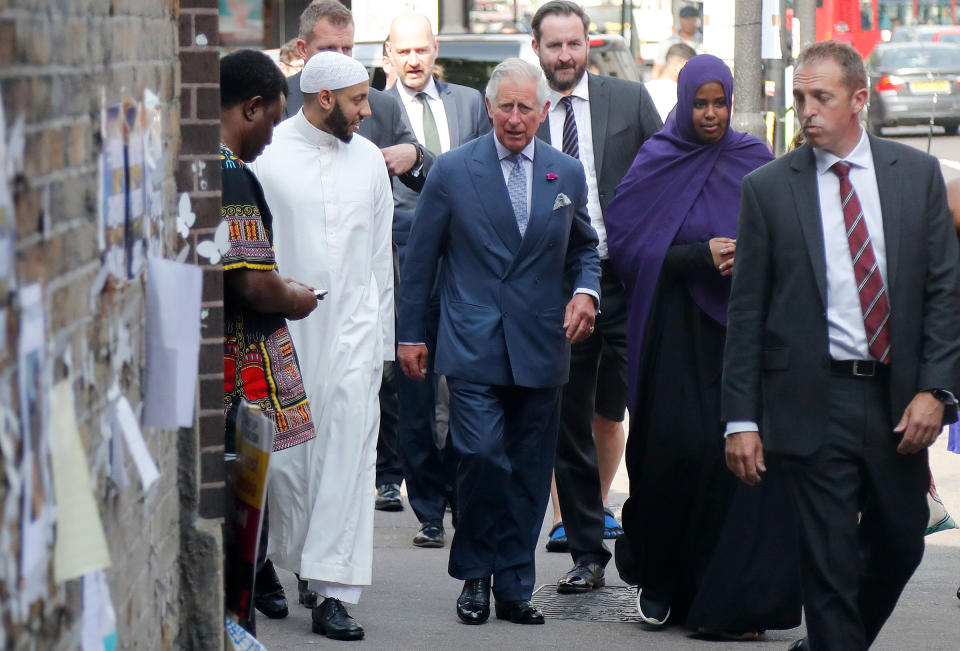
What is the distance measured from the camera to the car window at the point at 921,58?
3219 cm

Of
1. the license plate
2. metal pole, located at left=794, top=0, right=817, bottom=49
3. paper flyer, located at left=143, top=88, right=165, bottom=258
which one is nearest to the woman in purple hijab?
paper flyer, located at left=143, top=88, right=165, bottom=258

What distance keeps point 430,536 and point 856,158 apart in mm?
3208

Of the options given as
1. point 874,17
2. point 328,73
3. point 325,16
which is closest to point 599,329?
point 328,73

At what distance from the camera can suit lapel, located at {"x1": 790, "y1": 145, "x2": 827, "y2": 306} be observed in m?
4.39

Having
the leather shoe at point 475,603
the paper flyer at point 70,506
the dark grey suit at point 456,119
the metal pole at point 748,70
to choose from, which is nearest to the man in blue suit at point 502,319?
the leather shoe at point 475,603

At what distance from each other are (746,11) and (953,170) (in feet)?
40.2

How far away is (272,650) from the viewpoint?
209 inches

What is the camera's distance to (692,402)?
5.62 metres

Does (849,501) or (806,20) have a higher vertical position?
(806,20)

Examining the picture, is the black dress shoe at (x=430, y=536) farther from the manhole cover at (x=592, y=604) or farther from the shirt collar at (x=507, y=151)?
the shirt collar at (x=507, y=151)

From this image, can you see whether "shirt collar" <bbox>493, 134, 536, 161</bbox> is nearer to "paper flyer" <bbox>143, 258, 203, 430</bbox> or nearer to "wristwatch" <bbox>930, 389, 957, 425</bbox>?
"wristwatch" <bbox>930, 389, 957, 425</bbox>

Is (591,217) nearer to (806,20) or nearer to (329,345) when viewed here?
(329,345)

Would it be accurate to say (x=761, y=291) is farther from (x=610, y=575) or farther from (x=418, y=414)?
(x=418, y=414)

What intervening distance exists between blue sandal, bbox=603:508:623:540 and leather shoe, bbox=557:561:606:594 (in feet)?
2.38
